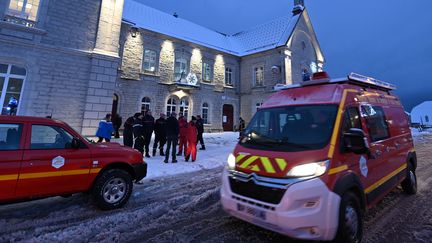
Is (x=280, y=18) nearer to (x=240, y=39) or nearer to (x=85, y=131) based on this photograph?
(x=240, y=39)

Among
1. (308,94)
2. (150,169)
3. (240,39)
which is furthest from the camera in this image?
(240,39)

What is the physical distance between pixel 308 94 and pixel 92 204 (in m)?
4.55

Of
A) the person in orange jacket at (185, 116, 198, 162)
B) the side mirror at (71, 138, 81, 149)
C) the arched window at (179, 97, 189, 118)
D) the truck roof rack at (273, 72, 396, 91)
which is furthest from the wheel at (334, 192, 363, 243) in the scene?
the arched window at (179, 97, 189, 118)

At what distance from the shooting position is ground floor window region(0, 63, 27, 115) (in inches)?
372

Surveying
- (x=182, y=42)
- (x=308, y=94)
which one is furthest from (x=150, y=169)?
(x=182, y=42)

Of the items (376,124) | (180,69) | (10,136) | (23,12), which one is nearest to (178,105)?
(180,69)

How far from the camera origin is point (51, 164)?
11.3 feet

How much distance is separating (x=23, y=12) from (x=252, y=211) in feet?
43.2

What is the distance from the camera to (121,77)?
16328 millimetres

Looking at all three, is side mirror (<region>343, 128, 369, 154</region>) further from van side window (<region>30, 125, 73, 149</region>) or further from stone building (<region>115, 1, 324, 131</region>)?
stone building (<region>115, 1, 324, 131</region>)

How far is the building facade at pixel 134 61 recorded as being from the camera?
9.82 metres

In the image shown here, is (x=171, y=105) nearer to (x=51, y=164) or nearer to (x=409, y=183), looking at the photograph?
(x=51, y=164)

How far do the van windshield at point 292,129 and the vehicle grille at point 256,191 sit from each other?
564 millimetres

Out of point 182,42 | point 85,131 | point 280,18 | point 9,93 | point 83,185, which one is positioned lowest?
point 83,185
